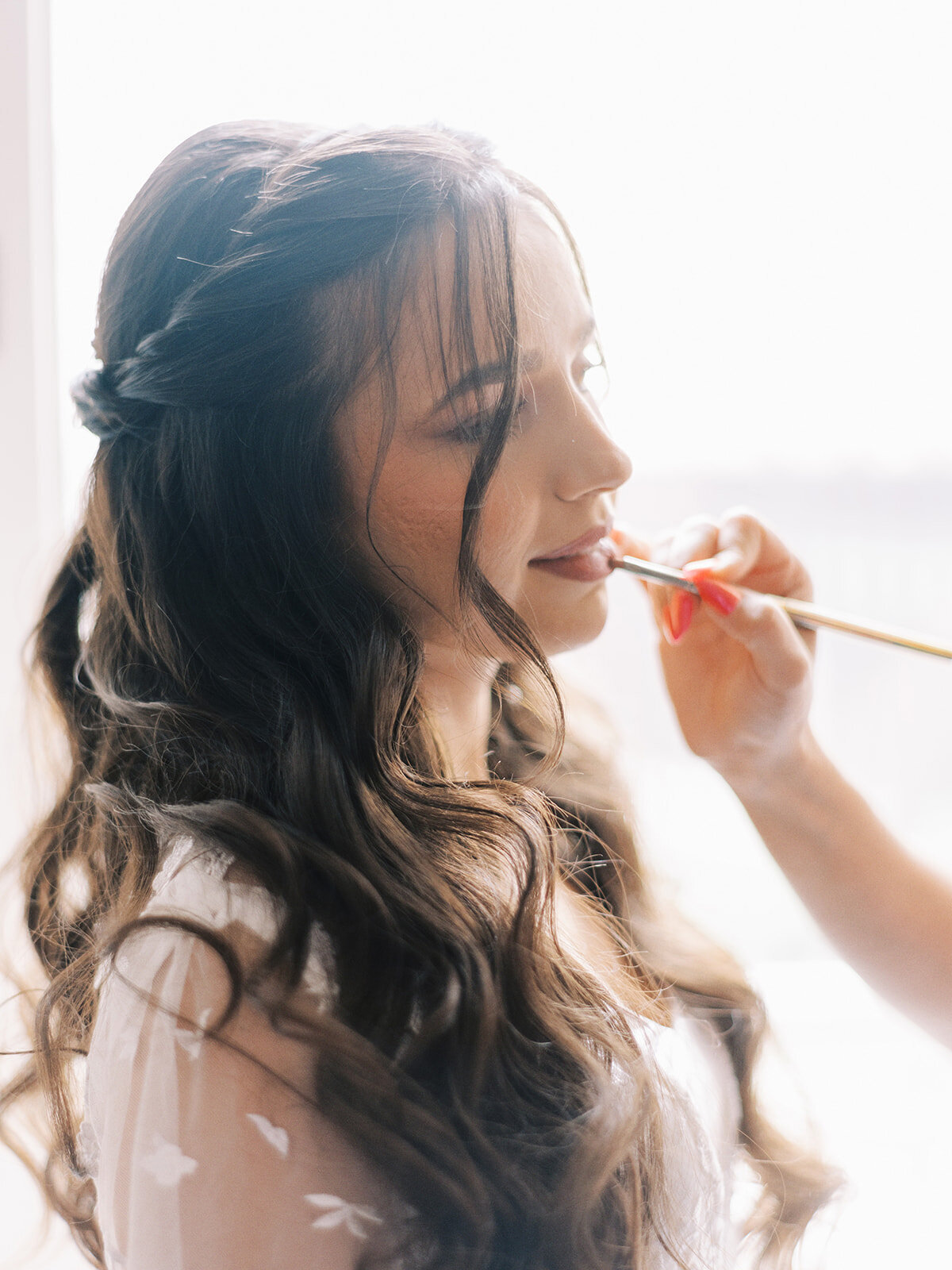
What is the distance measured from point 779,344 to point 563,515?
62 cm

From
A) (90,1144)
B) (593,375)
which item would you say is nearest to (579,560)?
(593,375)

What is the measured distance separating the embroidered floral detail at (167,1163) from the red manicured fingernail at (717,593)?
1.68 ft

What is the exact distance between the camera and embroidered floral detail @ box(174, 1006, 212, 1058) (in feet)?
1.59

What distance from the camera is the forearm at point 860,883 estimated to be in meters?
0.76

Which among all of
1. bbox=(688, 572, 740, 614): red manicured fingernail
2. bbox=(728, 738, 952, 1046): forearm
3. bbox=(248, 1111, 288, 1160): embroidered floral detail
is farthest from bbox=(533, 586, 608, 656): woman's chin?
bbox=(248, 1111, 288, 1160): embroidered floral detail

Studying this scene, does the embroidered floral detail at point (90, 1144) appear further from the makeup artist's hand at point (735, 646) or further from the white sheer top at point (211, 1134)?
the makeup artist's hand at point (735, 646)

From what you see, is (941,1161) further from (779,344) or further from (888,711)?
(779,344)

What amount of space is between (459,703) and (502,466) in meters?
0.19

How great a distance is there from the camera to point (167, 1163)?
480mm

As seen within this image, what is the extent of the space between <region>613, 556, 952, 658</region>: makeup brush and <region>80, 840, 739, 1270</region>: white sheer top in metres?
0.37

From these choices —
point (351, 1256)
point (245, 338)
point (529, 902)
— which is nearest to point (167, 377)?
point (245, 338)

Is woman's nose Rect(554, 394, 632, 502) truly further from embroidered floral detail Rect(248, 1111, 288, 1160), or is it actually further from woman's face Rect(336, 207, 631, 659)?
embroidered floral detail Rect(248, 1111, 288, 1160)

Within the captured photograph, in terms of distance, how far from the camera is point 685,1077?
64 cm

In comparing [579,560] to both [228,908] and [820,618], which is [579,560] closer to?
[820,618]
